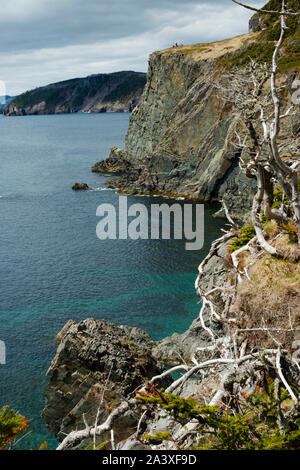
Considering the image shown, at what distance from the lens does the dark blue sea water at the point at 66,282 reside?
34844 millimetres

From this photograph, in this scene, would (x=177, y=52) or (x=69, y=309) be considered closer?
(x=69, y=309)

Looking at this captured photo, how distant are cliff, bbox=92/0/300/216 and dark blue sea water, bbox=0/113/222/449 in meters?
6.09

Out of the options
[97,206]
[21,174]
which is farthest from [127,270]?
[21,174]

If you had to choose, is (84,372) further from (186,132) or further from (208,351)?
(186,132)

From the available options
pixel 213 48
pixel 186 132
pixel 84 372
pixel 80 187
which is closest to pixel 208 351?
pixel 84 372

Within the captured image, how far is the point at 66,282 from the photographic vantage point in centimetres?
4850

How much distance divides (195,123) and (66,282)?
1869 inches

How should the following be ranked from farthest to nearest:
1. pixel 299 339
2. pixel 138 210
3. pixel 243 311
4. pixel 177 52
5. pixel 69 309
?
pixel 177 52
pixel 138 210
pixel 69 309
pixel 243 311
pixel 299 339

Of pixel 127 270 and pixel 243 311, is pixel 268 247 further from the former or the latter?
pixel 127 270

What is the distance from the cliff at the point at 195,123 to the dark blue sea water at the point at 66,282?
6.09 m

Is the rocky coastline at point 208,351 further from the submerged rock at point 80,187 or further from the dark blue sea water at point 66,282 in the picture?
the submerged rock at point 80,187

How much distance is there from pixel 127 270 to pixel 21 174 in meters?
69.3

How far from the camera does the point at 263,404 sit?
10.3 m

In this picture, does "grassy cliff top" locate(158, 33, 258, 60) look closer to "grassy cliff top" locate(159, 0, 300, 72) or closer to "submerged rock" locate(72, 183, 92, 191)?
"grassy cliff top" locate(159, 0, 300, 72)
